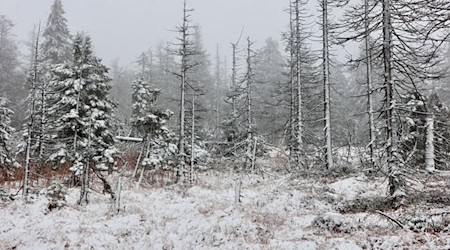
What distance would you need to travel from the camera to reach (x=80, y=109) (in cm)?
2048

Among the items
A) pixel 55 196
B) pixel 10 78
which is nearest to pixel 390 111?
pixel 55 196

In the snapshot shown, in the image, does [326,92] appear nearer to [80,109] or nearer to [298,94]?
[298,94]

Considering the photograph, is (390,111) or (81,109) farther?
(81,109)

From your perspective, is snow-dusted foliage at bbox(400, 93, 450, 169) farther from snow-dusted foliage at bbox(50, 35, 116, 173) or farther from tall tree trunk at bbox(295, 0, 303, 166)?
snow-dusted foliage at bbox(50, 35, 116, 173)

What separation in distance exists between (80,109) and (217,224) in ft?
43.2

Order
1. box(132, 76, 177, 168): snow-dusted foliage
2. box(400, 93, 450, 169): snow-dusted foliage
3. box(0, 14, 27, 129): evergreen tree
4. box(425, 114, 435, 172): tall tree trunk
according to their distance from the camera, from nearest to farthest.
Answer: box(425, 114, 435, 172): tall tree trunk → box(400, 93, 450, 169): snow-dusted foliage → box(132, 76, 177, 168): snow-dusted foliage → box(0, 14, 27, 129): evergreen tree

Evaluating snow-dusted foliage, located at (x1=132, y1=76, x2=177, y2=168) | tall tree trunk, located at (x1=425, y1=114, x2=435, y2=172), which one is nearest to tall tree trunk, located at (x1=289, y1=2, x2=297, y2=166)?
snow-dusted foliage, located at (x1=132, y1=76, x2=177, y2=168)

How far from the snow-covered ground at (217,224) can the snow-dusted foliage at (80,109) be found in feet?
11.1

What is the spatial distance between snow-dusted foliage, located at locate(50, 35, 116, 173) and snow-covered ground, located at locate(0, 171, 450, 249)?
3.40m

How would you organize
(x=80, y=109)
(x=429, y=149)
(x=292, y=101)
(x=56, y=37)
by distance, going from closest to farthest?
(x=429, y=149) → (x=80, y=109) → (x=292, y=101) → (x=56, y=37)

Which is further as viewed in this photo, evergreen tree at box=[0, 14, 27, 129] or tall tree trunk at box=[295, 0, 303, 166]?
evergreen tree at box=[0, 14, 27, 129]

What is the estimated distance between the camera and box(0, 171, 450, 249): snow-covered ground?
29.0 feet

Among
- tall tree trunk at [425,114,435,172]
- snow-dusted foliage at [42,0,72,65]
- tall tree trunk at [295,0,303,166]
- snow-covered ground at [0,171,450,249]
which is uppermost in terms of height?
snow-dusted foliage at [42,0,72,65]

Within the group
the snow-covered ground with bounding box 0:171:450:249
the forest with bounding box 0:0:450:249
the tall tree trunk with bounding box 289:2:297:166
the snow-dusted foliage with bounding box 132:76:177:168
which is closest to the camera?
the snow-covered ground with bounding box 0:171:450:249
